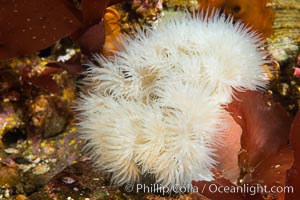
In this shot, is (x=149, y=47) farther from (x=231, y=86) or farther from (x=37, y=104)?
(x=37, y=104)

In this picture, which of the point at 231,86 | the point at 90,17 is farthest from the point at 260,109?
the point at 90,17

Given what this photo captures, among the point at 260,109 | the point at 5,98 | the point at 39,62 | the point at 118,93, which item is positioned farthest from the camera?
the point at 39,62

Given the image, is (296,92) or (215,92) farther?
(296,92)

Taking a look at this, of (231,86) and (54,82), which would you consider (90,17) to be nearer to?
(54,82)

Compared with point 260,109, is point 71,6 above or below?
above

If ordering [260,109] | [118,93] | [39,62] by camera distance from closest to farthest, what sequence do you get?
[260,109], [118,93], [39,62]

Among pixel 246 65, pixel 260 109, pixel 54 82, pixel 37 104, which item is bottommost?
pixel 37 104

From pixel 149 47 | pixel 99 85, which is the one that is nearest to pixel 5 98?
pixel 99 85
